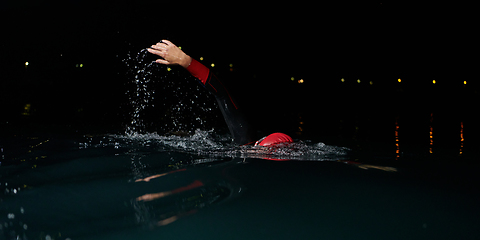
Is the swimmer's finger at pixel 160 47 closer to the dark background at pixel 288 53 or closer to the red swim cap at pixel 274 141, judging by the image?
the red swim cap at pixel 274 141

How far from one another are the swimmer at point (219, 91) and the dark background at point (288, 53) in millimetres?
15556

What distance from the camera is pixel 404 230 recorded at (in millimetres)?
1310

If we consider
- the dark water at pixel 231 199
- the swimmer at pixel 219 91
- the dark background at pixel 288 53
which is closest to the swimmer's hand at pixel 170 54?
the swimmer at pixel 219 91

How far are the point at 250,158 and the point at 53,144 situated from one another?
8.09 feet

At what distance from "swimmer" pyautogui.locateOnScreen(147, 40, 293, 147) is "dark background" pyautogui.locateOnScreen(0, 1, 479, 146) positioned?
51.0 ft

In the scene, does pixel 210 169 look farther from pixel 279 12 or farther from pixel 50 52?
pixel 50 52

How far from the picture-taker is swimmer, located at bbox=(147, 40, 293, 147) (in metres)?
3.50

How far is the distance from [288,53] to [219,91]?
22903 mm

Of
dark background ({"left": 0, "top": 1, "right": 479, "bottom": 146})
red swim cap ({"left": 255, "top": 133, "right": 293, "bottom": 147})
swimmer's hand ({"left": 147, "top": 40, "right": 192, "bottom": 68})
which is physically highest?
dark background ({"left": 0, "top": 1, "right": 479, "bottom": 146})

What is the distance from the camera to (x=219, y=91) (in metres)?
3.76

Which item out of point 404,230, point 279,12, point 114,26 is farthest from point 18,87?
point 404,230

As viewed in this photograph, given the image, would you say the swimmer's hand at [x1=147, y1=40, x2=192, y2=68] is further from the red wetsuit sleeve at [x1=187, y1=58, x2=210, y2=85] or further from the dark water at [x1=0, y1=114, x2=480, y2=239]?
the dark water at [x1=0, y1=114, x2=480, y2=239]

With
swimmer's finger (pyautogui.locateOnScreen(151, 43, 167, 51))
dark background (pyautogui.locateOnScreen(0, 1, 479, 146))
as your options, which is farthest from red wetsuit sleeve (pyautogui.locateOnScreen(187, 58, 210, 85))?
dark background (pyautogui.locateOnScreen(0, 1, 479, 146))

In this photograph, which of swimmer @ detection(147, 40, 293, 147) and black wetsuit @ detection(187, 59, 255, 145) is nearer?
swimmer @ detection(147, 40, 293, 147)
